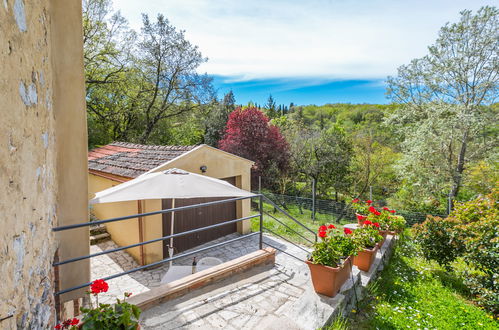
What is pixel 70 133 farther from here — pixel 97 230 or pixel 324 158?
pixel 324 158

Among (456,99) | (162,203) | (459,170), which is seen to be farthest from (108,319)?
(456,99)

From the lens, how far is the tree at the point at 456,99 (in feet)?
37.0

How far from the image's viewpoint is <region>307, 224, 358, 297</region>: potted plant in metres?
2.93

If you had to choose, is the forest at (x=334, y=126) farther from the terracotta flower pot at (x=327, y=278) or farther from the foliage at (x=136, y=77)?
the terracotta flower pot at (x=327, y=278)

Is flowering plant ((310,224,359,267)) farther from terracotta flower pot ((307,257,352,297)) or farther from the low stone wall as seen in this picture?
the low stone wall

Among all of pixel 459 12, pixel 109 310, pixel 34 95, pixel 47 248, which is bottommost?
pixel 109 310

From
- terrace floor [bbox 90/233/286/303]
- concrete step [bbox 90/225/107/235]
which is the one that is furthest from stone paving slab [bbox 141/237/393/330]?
concrete step [bbox 90/225/107/235]

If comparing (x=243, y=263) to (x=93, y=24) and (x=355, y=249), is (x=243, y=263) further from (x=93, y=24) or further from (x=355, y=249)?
(x=93, y=24)

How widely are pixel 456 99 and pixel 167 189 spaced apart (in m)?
13.8

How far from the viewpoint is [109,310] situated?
182 centimetres

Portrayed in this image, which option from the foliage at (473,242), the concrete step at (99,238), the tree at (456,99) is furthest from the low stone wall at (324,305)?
the tree at (456,99)

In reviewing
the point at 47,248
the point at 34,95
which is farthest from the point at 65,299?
the point at 34,95

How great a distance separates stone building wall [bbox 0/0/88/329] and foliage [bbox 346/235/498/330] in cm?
302

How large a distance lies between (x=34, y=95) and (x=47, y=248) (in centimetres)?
109
